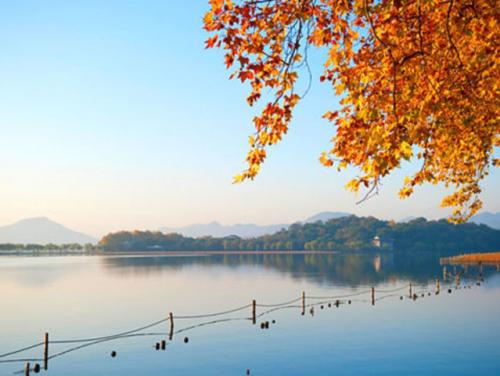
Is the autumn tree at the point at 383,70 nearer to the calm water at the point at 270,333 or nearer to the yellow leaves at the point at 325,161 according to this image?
the yellow leaves at the point at 325,161

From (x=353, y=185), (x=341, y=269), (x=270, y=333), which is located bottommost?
(x=341, y=269)

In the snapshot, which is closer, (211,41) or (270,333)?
(211,41)

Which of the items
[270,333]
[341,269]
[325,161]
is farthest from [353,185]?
[341,269]

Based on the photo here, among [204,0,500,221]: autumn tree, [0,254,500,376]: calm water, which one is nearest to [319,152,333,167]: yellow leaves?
[204,0,500,221]: autumn tree

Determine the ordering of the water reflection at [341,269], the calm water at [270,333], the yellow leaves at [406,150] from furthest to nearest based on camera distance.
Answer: the water reflection at [341,269]
the calm water at [270,333]
the yellow leaves at [406,150]

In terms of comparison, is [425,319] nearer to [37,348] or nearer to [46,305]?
[37,348]

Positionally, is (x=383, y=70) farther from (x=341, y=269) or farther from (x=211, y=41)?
(x=341, y=269)

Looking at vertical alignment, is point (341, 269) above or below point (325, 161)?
below

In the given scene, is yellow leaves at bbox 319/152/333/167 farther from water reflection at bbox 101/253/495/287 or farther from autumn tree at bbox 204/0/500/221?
water reflection at bbox 101/253/495/287

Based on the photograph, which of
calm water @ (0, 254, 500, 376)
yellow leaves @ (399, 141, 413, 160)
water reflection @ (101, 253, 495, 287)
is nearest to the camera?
yellow leaves @ (399, 141, 413, 160)

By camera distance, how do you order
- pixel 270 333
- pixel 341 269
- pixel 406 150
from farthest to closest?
pixel 341 269, pixel 270 333, pixel 406 150

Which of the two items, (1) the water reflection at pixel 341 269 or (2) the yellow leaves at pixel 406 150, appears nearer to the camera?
(2) the yellow leaves at pixel 406 150

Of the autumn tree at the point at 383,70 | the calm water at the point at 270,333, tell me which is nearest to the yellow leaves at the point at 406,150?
the autumn tree at the point at 383,70

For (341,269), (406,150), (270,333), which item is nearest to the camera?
(406,150)
